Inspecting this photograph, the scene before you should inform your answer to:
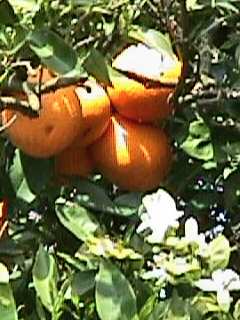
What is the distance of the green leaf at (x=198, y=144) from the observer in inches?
57.1

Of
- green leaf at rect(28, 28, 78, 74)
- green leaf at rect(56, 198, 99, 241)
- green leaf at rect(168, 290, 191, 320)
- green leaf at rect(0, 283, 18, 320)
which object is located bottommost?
green leaf at rect(56, 198, 99, 241)

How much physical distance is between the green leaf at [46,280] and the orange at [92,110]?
0.56ft

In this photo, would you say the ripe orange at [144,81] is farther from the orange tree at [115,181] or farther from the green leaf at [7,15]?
the green leaf at [7,15]

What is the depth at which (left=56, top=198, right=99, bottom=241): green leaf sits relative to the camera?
1317mm

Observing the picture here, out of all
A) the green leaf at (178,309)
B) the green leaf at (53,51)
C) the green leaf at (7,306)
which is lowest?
the green leaf at (178,309)

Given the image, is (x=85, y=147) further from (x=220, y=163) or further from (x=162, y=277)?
(x=162, y=277)

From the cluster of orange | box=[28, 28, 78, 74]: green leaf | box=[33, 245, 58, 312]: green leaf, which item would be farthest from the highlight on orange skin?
box=[33, 245, 58, 312]: green leaf

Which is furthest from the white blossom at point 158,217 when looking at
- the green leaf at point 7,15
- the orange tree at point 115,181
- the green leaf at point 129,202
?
the green leaf at point 7,15

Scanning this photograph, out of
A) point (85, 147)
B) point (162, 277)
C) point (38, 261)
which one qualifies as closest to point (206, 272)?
point (162, 277)

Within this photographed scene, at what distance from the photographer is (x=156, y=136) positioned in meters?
1.46

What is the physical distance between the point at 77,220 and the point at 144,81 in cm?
16

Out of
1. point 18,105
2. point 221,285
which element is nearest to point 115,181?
point 18,105

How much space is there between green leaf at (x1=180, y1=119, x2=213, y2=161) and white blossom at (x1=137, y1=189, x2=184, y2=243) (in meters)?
0.14

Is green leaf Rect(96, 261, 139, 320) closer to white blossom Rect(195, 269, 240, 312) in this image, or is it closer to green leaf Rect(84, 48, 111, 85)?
white blossom Rect(195, 269, 240, 312)
